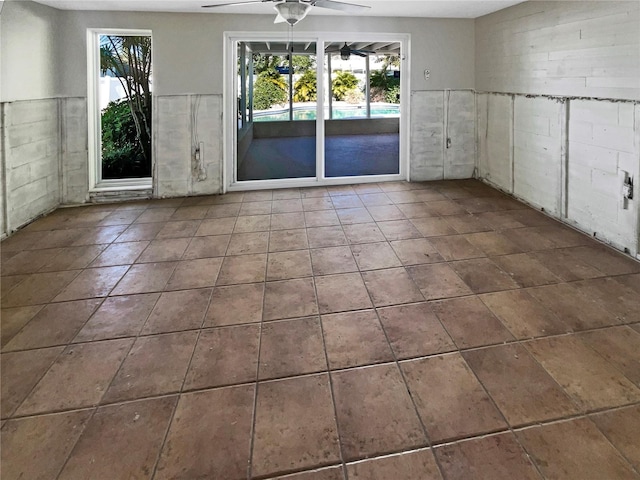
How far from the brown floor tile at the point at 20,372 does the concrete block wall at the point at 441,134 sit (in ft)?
17.5

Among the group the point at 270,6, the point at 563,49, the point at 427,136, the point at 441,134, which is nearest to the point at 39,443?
the point at 270,6

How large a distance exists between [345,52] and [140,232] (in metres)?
4.05

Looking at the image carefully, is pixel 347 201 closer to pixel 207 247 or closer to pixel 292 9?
pixel 207 247

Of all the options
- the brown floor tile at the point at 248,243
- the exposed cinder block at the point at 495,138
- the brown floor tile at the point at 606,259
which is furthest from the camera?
the exposed cinder block at the point at 495,138

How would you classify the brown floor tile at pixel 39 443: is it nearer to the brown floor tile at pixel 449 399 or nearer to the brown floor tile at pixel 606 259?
the brown floor tile at pixel 449 399

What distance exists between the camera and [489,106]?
5922mm

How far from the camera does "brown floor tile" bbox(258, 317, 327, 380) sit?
2.16 meters

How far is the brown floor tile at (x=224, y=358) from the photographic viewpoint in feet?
6.85

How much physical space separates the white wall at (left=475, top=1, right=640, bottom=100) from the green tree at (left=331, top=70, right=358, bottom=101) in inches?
76.4

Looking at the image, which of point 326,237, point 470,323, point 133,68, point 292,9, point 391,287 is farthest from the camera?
point 133,68

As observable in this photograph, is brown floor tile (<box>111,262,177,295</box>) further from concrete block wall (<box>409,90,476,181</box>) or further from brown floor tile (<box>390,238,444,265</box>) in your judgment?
concrete block wall (<box>409,90,476,181</box>)

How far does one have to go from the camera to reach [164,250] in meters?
3.87

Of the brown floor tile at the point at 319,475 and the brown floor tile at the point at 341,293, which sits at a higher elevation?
the brown floor tile at the point at 341,293

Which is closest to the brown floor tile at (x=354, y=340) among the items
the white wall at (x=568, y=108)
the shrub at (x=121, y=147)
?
the white wall at (x=568, y=108)
